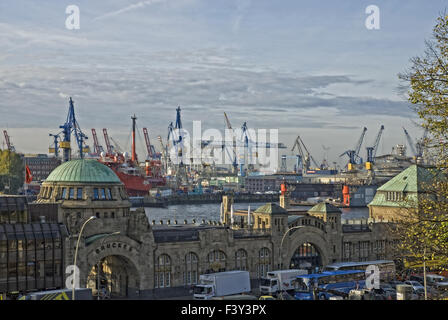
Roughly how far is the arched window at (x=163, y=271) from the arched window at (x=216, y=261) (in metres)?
5.30

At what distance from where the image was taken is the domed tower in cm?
6731

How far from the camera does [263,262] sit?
77.7 m

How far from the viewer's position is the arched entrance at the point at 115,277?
68.1m

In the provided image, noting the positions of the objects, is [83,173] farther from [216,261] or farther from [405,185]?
[405,185]

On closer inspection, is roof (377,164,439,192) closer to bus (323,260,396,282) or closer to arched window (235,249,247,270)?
bus (323,260,396,282)

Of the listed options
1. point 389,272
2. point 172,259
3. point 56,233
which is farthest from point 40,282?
point 389,272

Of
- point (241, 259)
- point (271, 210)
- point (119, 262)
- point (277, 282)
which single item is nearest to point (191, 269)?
point (241, 259)

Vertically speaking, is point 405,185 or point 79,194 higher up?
point 405,185

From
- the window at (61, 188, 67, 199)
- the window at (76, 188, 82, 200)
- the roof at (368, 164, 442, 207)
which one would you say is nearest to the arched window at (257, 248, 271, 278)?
the window at (76, 188, 82, 200)

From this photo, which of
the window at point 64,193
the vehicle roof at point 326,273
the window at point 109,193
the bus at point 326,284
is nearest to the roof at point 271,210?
the vehicle roof at point 326,273

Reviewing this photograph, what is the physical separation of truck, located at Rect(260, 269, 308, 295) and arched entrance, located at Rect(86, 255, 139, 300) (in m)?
13.7

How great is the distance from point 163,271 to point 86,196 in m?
11.7

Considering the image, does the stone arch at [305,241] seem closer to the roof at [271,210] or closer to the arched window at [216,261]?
the roof at [271,210]
